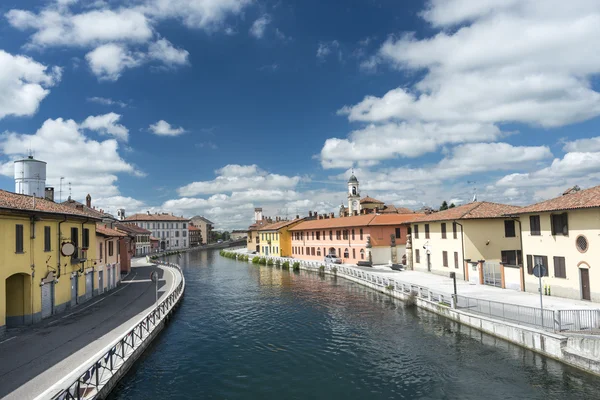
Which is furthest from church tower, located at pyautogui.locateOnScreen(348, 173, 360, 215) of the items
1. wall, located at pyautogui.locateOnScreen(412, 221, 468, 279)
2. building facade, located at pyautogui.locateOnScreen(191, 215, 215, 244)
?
building facade, located at pyautogui.locateOnScreen(191, 215, 215, 244)

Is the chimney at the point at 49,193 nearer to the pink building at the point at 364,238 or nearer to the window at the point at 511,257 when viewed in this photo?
the pink building at the point at 364,238

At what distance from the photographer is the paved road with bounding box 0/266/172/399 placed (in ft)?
44.3

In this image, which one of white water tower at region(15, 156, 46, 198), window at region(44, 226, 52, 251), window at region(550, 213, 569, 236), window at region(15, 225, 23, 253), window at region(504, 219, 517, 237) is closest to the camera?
window at region(15, 225, 23, 253)

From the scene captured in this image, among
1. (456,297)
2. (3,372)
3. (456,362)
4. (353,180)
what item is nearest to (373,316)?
(456,297)

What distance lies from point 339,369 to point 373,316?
995 centimetres

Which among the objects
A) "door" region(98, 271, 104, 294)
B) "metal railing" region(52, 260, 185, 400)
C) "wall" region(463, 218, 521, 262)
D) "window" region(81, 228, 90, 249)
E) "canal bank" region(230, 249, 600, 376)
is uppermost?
"window" region(81, 228, 90, 249)

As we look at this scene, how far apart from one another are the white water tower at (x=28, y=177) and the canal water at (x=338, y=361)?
2192cm

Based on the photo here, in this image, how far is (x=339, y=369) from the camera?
17078 mm

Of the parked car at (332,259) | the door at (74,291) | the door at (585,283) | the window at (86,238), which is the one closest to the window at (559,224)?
the door at (585,283)

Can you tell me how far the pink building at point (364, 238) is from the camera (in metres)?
51.9

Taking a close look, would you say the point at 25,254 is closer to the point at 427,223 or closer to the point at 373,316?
the point at 373,316

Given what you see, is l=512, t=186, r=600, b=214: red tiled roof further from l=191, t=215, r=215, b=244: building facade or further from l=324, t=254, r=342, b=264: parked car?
l=191, t=215, r=215, b=244: building facade

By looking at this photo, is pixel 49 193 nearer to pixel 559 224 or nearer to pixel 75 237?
pixel 75 237

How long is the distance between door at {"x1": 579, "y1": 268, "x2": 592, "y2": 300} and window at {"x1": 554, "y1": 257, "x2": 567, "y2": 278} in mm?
1083
